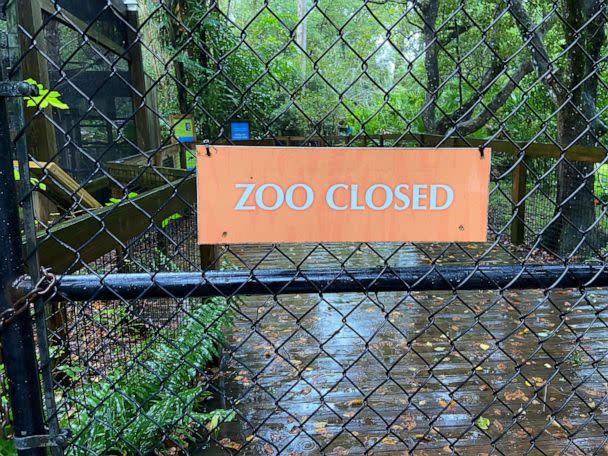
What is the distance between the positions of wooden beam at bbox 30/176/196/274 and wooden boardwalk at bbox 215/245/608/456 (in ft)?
1.89

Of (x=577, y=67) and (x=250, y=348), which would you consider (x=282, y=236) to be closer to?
(x=250, y=348)

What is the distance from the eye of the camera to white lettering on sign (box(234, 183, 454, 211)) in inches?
48.1

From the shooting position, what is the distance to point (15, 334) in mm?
1188

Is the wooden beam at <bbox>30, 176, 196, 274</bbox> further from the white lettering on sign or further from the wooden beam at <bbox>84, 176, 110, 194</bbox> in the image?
the wooden beam at <bbox>84, 176, 110, 194</bbox>

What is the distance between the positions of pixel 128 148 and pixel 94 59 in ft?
4.63

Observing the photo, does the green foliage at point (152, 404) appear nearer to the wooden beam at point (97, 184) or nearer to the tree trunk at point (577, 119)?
the wooden beam at point (97, 184)

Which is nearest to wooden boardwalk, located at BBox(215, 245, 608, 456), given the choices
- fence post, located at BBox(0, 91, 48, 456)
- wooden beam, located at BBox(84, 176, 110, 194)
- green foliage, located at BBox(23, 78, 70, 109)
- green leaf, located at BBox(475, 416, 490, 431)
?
green leaf, located at BBox(475, 416, 490, 431)

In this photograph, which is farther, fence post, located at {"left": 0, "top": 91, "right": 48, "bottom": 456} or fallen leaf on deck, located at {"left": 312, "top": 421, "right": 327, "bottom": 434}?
fallen leaf on deck, located at {"left": 312, "top": 421, "right": 327, "bottom": 434}

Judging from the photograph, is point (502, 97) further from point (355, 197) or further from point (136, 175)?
point (355, 197)

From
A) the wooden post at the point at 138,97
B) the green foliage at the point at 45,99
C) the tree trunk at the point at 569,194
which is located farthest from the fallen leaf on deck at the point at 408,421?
the wooden post at the point at 138,97

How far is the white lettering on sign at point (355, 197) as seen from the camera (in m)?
1.22

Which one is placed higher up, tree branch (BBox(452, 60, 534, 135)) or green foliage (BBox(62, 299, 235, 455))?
tree branch (BBox(452, 60, 534, 135))

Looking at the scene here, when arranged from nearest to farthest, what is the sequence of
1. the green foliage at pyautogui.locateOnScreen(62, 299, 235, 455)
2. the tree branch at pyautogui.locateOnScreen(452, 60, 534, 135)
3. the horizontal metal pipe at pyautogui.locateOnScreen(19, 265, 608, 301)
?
the horizontal metal pipe at pyautogui.locateOnScreen(19, 265, 608, 301)
the green foliage at pyautogui.locateOnScreen(62, 299, 235, 455)
the tree branch at pyautogui.locateOnScreen(452, 60, 534, 135)

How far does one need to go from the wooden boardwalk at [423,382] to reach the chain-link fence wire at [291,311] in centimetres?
2
